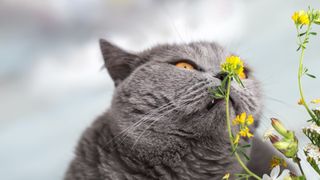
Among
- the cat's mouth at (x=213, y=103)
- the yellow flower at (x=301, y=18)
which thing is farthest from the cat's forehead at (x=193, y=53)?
the yellow flower at (x=301, y=18)

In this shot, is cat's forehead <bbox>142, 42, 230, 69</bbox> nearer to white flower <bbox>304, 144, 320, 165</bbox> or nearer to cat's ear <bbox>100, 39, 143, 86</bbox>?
cat's ear <bbox>100, 39, 143, 86</bbox>

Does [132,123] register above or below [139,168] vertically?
above

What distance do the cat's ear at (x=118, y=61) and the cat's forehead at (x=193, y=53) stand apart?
0.17 feet

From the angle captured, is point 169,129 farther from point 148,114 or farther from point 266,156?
point 266,156

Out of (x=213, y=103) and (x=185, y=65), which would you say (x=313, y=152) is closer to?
(x=213, y=103)

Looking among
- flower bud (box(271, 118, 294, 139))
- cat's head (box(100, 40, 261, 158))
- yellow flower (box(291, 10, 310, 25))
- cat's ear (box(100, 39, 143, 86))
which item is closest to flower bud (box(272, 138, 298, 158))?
flower bud (box(271, 118, 294, 139))

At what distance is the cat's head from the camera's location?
1125mm

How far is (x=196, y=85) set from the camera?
1.13 meters

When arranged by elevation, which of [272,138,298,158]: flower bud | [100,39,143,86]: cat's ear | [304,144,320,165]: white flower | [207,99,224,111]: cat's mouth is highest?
[100,39,143,86]: cat's ear

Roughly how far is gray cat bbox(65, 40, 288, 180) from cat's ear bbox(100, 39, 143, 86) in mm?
51

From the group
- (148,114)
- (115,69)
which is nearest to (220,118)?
(148,114)

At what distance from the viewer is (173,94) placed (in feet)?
3.85

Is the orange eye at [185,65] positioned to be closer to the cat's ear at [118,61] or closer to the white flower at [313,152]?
the cat's ear at [118,61]

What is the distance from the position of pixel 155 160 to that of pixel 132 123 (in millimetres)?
132
